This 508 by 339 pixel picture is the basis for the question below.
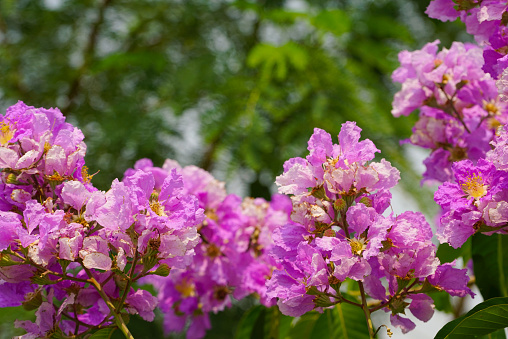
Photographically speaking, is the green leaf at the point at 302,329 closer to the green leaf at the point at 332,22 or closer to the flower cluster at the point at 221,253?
the flower cluster at the point at 221,253

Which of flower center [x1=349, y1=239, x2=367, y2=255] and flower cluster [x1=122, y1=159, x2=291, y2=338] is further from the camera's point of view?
flower cluster [x1=122, y1=159, x2=291, y2=338]

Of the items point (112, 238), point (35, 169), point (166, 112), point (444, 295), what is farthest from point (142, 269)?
point (166, 112)

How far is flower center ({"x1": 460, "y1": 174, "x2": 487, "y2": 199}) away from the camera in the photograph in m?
0.74

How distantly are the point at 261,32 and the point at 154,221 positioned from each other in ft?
8.07

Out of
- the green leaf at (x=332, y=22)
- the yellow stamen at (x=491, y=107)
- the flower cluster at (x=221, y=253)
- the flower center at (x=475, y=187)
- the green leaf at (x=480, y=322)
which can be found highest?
the flower center at (x=475, y=187)

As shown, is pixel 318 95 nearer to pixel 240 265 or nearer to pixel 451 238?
pixel 240 265

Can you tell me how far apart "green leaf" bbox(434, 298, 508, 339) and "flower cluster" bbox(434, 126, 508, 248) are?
84 millimetres

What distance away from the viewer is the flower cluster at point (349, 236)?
0.72 meters

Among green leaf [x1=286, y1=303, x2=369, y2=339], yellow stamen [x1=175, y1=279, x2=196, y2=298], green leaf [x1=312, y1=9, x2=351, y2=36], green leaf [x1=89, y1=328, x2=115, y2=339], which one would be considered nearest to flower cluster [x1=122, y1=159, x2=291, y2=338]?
yellow stamen [x1=175, y1=279, x2=196, y2=298]

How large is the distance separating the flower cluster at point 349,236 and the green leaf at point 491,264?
22 centimetres

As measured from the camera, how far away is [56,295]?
0.81 metres

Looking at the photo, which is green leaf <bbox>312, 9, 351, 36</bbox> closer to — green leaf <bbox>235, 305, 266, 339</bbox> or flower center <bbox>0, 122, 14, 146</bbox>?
green leaf <bbox>235, 305, 266, 339</bbox>

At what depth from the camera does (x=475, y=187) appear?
2.45 feet

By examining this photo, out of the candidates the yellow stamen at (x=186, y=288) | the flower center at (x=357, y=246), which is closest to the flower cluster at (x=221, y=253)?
the yellow stamen at (x=186, y=288)
